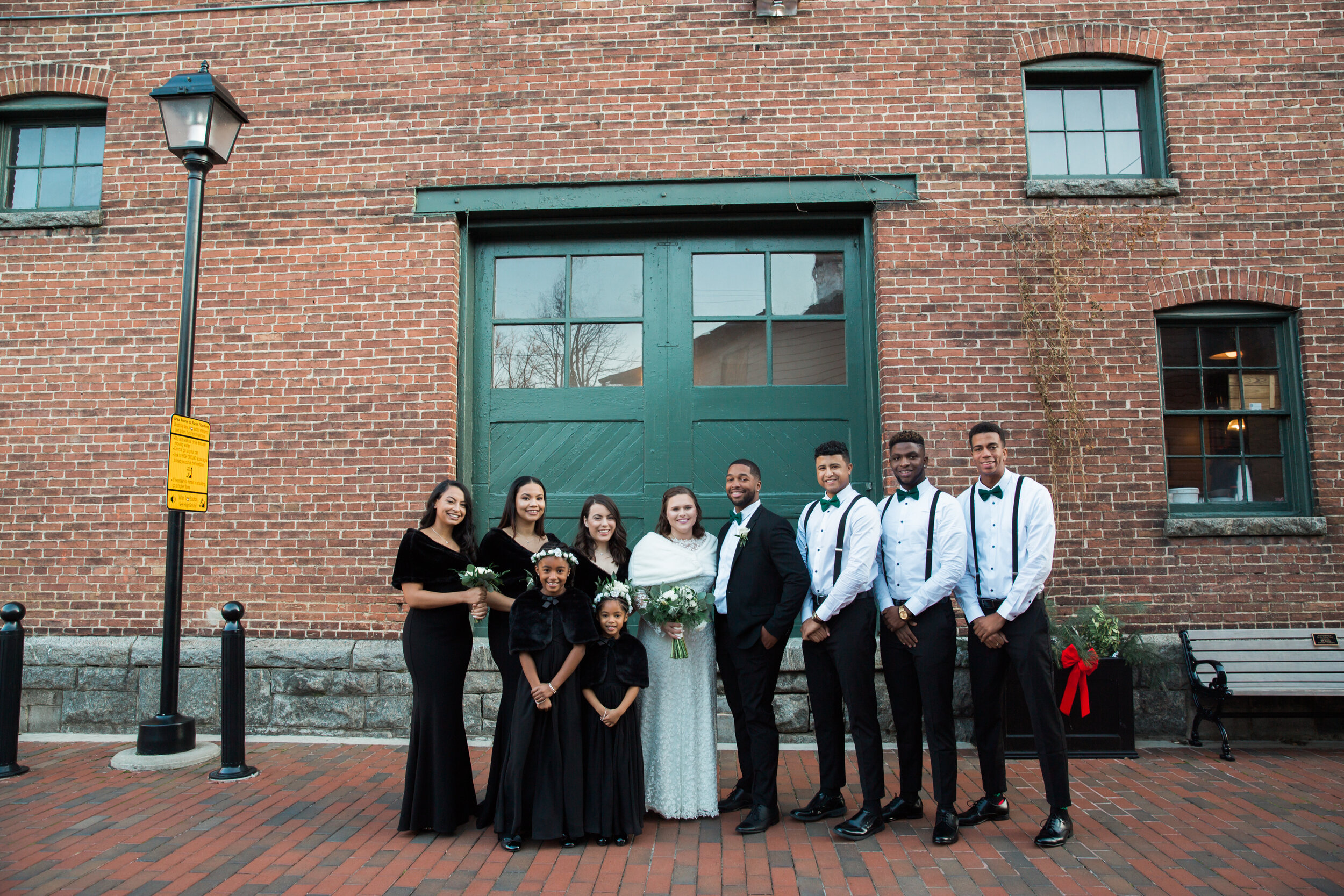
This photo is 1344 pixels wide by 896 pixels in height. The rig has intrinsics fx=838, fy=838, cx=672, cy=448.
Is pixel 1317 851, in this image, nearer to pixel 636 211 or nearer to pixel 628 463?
pixel 628 463

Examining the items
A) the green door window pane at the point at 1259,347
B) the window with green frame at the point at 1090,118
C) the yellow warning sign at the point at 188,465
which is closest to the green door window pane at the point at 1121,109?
the window with green frame at the point at 1090,118

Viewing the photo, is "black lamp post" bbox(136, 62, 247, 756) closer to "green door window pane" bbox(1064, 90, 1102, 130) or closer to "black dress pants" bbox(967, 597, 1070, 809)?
"black dress pants" bbox(967, 597, 1070, 809)

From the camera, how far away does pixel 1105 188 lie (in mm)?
6926

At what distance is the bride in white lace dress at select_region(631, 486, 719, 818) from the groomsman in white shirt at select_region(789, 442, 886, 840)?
0.56 meters

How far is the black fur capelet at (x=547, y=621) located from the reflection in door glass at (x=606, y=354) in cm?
312

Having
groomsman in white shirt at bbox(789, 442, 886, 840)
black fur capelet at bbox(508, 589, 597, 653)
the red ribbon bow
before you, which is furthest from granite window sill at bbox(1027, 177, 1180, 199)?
black fur capelet at bbox(508, 589, 597, 653)

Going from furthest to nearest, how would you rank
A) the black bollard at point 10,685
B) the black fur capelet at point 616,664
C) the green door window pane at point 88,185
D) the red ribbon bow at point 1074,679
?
1. the green door window pane at point 88,185
2. the black bollard at point 10,685
3. the red ribbon bow at point 1074,679
4. the black fur capelet at point 616,664

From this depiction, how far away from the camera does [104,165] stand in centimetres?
736

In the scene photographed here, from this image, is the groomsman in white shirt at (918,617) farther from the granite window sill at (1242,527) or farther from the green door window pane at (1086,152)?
the green door window pane at (1086,152)

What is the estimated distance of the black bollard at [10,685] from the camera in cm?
562

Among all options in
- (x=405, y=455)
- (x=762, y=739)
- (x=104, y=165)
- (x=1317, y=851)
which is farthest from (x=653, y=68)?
(x=1317, y=851)

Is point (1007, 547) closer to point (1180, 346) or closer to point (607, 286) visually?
point (1180, 346)

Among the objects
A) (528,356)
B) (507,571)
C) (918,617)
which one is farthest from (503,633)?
(528,356)

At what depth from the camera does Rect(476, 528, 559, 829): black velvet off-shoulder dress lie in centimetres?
451
